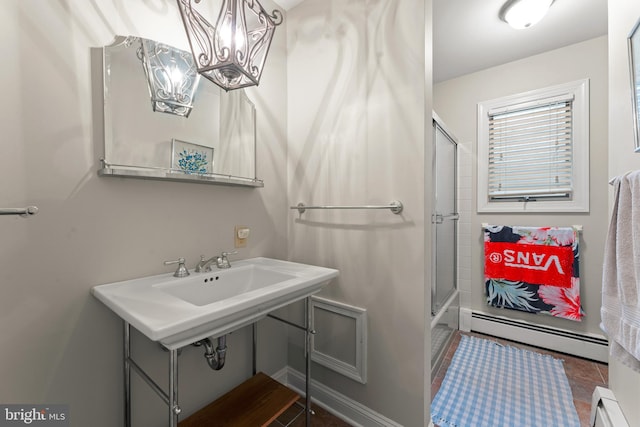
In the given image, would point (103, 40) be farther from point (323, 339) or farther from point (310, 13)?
point (323, 339)

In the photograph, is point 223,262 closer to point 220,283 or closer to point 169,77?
point 220,283

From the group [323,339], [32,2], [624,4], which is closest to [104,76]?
[32,2]

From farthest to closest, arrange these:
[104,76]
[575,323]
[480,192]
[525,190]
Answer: [480,192], [525,190], [575,323], [104,76]

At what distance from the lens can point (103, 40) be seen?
997 mm

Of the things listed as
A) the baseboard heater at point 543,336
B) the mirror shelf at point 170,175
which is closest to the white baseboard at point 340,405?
the mirror shelf at point 170,175

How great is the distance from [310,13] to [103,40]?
1.13 metres

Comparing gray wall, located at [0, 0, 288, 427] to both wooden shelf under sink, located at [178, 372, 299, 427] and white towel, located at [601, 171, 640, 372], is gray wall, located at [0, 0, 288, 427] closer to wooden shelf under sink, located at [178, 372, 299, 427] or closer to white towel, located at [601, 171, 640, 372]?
wooden shelf under sink, located at [178, 372, 299, 427]

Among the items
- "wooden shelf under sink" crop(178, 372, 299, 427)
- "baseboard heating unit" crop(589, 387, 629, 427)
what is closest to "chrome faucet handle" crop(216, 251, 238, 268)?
"wooden shelf under sink" crop(178, 372, 299, 427)

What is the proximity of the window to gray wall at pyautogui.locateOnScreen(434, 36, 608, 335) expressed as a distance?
6 cm

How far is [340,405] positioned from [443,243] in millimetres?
1312

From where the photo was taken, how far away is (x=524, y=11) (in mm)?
1600

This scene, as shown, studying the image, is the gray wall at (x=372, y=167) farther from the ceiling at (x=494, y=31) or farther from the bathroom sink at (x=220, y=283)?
the ceiling at (x=494, y=31)
